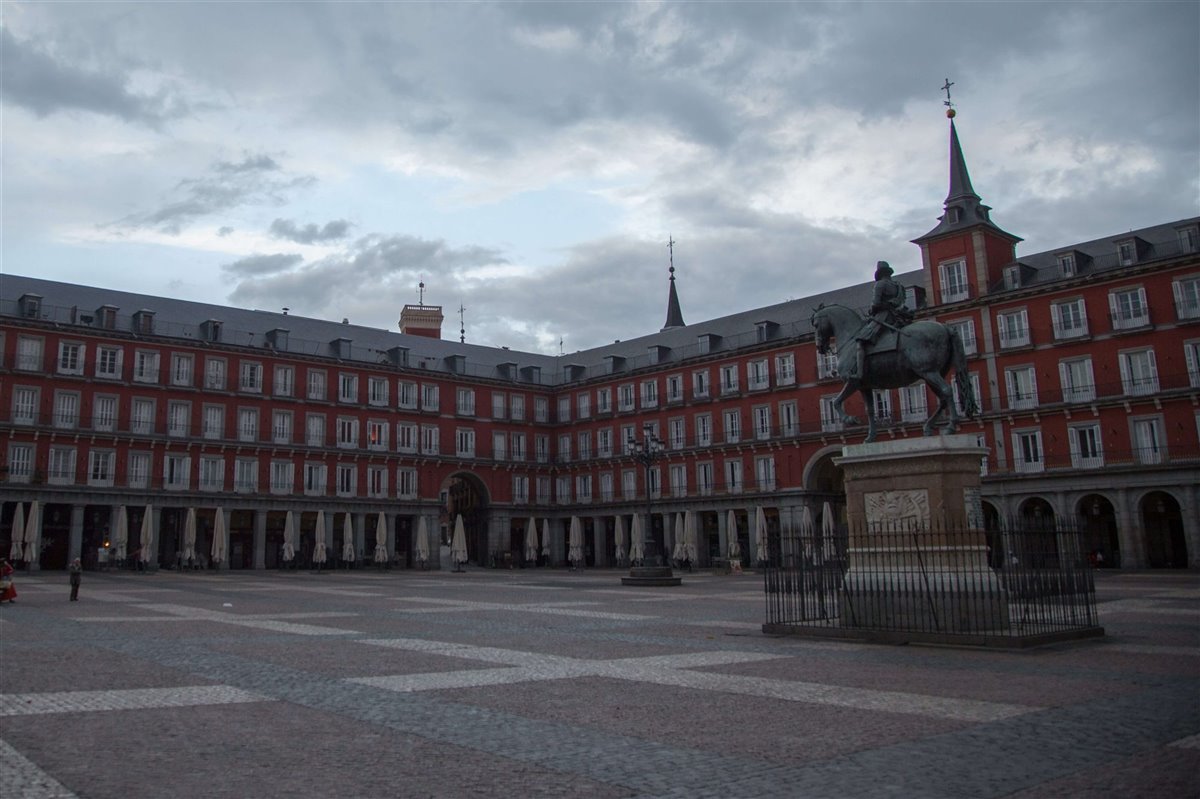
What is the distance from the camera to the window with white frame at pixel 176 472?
50.5 metres

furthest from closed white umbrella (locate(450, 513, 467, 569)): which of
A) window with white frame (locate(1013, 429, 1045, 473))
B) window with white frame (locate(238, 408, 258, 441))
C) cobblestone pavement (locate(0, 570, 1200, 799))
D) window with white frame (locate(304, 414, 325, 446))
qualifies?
cobblestone pavement (locate(0, 570, 1200, 799))

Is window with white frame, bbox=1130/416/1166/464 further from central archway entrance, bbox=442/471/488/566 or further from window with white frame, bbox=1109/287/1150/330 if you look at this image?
central archway entrance, bbox=442/471/488/566

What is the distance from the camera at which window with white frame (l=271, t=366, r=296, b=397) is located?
55125 millimetres

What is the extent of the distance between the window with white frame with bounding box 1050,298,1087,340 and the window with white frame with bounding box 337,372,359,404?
40.3 m

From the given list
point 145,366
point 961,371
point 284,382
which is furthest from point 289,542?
point 961,371

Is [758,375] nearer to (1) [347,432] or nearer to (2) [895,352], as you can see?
(1) [347,432]

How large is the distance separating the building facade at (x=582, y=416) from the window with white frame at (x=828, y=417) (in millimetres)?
189

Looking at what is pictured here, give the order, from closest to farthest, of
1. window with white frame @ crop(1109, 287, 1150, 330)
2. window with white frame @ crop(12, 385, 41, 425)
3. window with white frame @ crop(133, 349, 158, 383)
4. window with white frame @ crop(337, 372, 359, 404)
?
window with white frame @ crop(1109, 287, 1150, 330), window with white frame @ crop(12, 385, 41, 425), window with white frame @ crop(133, 349, 158, 383), window with white frame @ crop(337, 372, 359, 404)

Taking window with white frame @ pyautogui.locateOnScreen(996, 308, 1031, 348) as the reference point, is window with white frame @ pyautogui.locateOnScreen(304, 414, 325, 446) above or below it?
below

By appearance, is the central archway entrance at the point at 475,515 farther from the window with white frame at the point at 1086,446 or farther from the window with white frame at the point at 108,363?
the window with white frame at the point at 1086,446

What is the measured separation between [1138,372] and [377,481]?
42.9 metres

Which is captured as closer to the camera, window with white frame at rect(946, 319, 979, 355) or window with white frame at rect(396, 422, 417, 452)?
window with white frame at rect(946, 319, 979, 355)

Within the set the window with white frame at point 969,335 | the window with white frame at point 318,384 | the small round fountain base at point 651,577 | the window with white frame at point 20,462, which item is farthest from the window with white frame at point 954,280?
the window with white frame at point 20,462

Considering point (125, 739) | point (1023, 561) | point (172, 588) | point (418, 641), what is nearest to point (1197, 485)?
point (1023, 561)
